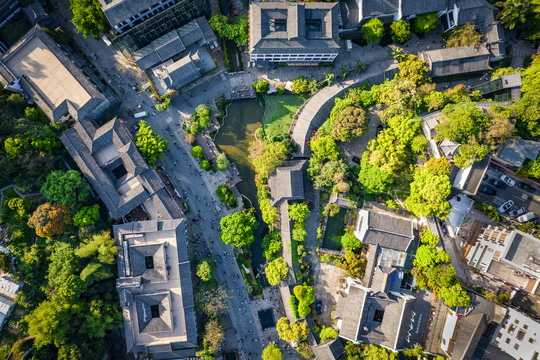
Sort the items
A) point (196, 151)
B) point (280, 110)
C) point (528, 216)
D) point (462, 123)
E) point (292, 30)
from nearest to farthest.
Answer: point (462, 123)
point (292, 30)
point (528, 216)
point (196, 151)
point (280, 110)

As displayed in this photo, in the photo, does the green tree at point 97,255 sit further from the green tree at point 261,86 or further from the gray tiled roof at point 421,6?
the gray tiled roof at point 421,6

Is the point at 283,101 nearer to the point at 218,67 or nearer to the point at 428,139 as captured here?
the point at 218,67

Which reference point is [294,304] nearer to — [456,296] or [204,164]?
[456,296]

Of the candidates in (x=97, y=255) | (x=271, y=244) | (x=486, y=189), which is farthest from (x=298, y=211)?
(x=486, y=189)

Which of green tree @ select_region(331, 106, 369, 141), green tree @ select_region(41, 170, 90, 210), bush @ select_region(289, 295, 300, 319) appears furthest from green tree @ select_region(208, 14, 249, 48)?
bush @ select_region(289, 295, 300, 319)

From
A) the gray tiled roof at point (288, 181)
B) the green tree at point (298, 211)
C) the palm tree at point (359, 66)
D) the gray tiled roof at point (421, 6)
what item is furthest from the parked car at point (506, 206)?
the gray tiled roof at point (421, 6)
